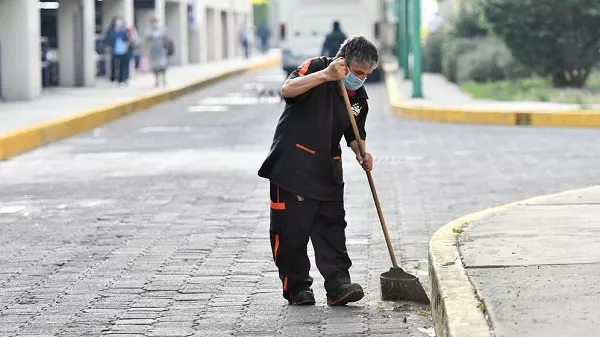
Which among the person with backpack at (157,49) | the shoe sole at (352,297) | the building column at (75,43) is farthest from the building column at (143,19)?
the shoe sole at (352,297)

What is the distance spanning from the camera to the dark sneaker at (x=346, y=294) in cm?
768

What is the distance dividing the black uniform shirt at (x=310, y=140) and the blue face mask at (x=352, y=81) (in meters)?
0.10

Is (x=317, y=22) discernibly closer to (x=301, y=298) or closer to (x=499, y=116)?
(x=499, y=116)

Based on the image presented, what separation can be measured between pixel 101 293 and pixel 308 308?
1222 mm

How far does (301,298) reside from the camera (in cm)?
781

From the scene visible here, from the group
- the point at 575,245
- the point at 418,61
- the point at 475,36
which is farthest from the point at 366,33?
the point at 575,245

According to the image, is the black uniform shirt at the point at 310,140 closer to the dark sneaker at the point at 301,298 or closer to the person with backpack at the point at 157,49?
the dark sneaker at the point at 301,298

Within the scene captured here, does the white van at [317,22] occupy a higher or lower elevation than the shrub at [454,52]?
higher

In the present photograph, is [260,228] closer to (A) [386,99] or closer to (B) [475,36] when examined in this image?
(A) [386,99]

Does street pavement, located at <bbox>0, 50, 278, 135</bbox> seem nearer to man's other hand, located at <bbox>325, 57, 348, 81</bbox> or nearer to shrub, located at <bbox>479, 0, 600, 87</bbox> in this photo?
shrub, located at <bbox>479, 0, 600, 87</bbox>

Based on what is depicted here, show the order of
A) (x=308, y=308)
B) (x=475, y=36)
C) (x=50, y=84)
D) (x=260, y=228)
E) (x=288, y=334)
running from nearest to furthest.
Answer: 1. (x=288, y=334)
2. (x=308, y=308)
3. (x=260, y=228)
4. (x=50, y=84)
5. (x=475, y=36)

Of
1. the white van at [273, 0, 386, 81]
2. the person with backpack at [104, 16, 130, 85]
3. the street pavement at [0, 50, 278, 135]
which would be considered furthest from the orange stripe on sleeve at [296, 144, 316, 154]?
the white van at [273, 0, 386, 81]

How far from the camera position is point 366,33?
3875 centimetres

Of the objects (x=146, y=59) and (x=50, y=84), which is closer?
(x=50, y=84)
